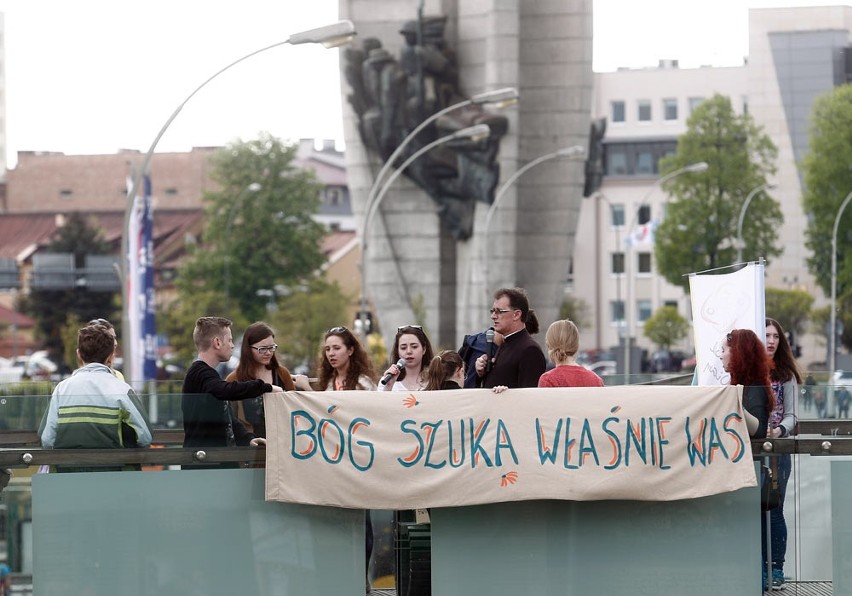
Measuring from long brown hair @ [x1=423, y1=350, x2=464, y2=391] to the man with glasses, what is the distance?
6.6 inches

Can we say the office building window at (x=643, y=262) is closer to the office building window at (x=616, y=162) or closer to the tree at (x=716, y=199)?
the office building window at (x=616, y=162)

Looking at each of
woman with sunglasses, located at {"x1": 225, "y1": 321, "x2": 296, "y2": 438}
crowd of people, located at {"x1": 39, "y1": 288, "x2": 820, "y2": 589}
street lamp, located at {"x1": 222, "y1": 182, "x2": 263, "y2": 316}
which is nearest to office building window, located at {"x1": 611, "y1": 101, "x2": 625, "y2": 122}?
street lamp, located at {"x1": 222, "y1": 182, "x2": 263, "y2": 316}

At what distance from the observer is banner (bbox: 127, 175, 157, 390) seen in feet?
119

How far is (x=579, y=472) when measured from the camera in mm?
9867

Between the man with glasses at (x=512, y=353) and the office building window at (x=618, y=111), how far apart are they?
118 m

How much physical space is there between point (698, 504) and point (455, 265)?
157 ft

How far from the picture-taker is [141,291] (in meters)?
36.6

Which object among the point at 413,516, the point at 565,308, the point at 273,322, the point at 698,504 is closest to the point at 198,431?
the point at 413,516

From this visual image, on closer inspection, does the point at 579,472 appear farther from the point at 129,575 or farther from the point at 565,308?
the point at 565,308

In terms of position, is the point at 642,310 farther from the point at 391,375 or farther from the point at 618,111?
the point at 391,375

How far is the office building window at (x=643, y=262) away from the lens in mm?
122750

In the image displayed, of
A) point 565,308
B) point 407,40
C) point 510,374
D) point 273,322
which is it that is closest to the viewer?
point 510,374

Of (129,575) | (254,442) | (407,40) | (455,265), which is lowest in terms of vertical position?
(129,575)

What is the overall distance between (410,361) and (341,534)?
1.95 meters
